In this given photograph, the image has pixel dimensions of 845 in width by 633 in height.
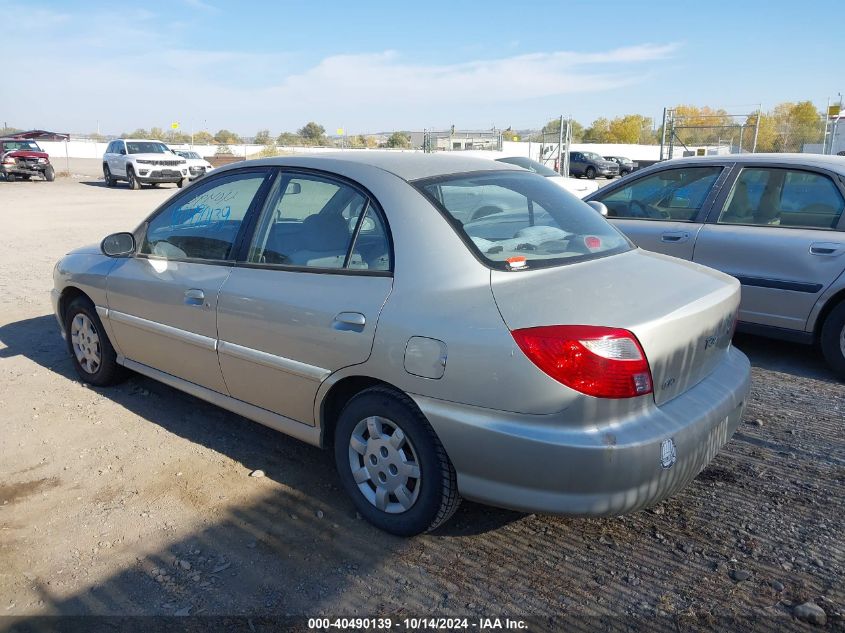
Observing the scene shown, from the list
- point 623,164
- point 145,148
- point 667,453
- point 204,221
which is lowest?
point 667,453

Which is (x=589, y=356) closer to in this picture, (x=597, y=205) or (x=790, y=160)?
(x=597, y=205)

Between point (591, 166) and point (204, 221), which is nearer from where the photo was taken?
point (204, 221)

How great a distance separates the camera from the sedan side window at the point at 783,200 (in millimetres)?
5172

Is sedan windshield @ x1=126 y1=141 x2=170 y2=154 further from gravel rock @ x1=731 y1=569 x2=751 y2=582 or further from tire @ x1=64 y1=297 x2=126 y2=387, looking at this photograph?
gravel rock @ x1=731 y1=569 x2=751 y2=582

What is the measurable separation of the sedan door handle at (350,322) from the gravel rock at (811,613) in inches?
79.2

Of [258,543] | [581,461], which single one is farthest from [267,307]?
[581,461]

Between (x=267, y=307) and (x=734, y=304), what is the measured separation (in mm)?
2265

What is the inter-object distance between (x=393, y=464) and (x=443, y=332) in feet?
2.24

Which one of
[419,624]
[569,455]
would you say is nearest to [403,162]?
[569,455]

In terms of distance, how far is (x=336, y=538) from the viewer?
3.12 metres

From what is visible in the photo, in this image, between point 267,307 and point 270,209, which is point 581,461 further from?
point 270,209

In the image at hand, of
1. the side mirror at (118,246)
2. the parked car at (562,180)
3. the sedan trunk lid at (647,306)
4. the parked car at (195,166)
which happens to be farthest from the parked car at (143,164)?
the sedan trunk lid at (647,306)

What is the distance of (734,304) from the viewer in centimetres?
332

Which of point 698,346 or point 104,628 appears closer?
point 104,628
